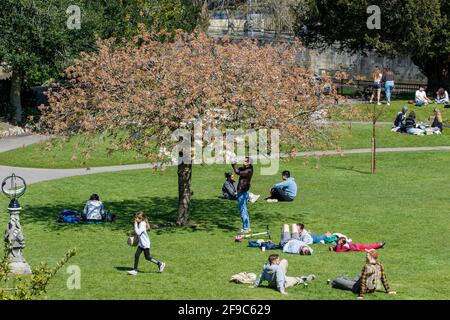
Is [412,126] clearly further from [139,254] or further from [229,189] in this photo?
[139,254]

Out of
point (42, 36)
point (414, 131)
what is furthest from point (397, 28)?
point (42, 36)

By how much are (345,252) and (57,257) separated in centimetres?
642

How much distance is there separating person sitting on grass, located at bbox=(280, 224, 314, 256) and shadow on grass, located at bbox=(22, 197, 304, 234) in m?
2.63

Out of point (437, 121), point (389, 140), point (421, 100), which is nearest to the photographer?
point (389, 140)

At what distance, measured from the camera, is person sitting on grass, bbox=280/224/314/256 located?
24.1 meters

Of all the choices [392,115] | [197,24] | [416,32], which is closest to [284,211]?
[392,115]

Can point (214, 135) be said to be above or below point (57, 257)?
above

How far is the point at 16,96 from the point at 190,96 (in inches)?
1015

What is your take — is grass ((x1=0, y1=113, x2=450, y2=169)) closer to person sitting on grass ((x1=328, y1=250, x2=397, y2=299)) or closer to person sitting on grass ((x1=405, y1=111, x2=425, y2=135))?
person sitting on grass ((x1=405, y1=111, x2=425, y2=135))

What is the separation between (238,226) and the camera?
27.8m

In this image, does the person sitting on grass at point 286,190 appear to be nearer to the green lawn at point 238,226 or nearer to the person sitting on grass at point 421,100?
the green lawn at point 238,226

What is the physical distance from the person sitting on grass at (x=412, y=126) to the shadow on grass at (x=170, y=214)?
49.7ft
